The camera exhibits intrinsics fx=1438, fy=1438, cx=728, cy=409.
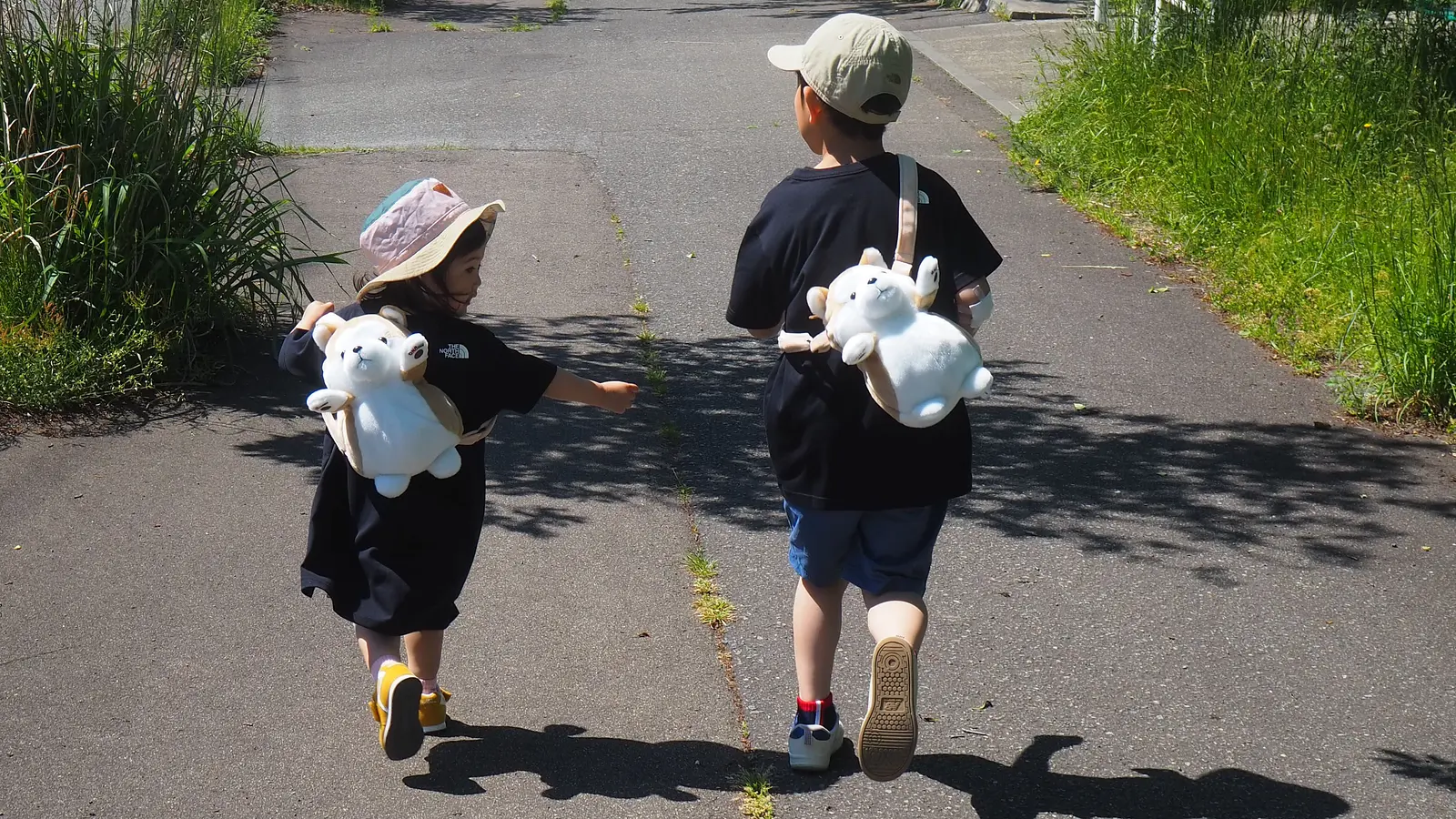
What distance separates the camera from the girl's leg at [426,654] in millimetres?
3508

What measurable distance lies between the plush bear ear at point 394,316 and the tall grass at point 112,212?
3.21m

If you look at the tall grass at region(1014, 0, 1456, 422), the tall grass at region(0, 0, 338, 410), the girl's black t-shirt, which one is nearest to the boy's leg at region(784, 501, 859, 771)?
the girl's black t-shirt

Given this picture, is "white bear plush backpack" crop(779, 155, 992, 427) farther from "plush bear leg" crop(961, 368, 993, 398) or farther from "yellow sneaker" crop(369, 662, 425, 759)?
"yellow sneaker" crop(369, 662, 425, 759)

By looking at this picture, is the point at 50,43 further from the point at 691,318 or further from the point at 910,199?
the point at 910,199

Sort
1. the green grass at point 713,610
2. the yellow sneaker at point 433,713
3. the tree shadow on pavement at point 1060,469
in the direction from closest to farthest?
1. the yellow sneaker at point 433,713
2. the green grass at point 713,610
3. the tree shadow on pavement at point 1060,469

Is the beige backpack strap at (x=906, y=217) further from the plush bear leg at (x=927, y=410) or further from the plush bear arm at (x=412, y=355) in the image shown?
the plush bear arm at (x=412, y=355)

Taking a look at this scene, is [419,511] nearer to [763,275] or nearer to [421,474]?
[421,474]

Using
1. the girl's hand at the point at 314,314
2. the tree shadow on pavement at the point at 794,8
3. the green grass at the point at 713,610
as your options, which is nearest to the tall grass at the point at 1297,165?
the green grass at the point at 713,610

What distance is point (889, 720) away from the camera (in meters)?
3.00

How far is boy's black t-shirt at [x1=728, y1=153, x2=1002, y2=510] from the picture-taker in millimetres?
3100

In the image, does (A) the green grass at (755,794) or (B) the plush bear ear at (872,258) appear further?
(A) the green grass at (755,794)

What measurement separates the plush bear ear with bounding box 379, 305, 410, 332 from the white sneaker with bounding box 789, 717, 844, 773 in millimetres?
1323

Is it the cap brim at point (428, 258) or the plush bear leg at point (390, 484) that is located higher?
the cap brim at point (428, 258)

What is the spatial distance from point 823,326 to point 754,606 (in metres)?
1.41
